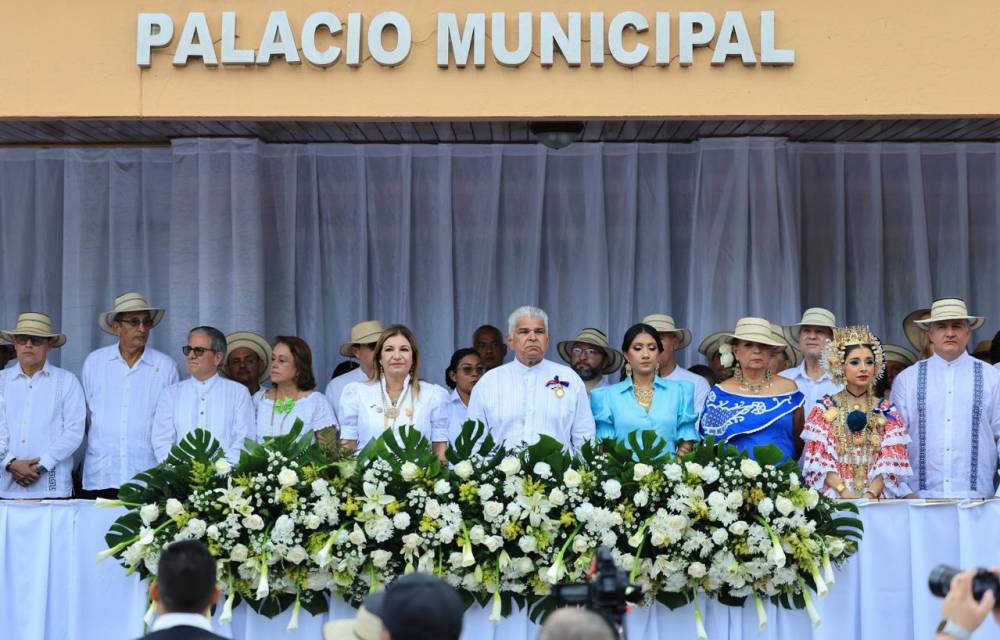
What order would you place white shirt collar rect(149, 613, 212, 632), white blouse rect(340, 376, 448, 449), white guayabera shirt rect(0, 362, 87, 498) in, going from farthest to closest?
white guayabera shirt rect(0, 362, 87, 498)
white blouse rect(340, 376, 448, 449)
white shirt collar rect(149, 613, 212, 632)

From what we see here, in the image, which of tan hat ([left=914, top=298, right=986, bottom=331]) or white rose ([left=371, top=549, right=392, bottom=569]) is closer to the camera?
white rose ([left=371, top=549, right=392, bottom=569])

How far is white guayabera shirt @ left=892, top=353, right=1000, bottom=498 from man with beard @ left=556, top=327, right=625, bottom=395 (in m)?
1.97

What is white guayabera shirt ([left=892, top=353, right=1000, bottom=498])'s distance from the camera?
24.8 ft

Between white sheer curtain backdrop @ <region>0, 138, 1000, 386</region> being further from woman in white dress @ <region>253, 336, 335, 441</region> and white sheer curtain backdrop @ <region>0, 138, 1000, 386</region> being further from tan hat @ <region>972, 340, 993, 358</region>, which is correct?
woman in white dress @ <region>253, 336, 335, 441</region>

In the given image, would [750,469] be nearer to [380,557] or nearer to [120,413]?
[380,557]

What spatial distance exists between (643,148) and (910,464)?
3408 millimetres

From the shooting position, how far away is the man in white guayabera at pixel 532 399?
7398mm

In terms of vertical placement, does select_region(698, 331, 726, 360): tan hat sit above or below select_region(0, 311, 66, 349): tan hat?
below

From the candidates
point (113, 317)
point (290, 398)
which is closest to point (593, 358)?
point (290, 398)

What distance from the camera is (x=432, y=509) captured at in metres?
6.22

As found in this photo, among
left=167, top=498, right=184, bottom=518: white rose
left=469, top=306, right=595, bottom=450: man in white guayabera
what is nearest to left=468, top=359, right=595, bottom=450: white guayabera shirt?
left=469, top=306, right=595, bottom=450: man in white guayabera

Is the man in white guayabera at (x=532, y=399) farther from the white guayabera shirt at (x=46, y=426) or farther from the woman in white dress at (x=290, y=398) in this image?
the white guayabera shirt at (x=46, y=426)

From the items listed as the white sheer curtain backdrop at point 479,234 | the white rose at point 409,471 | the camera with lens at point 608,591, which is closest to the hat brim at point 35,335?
the white sheer curtain backdrop at point 479,234

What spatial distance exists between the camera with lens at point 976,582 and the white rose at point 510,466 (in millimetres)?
2889
